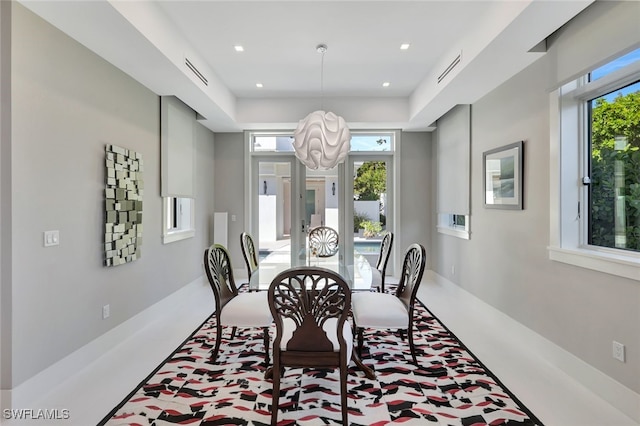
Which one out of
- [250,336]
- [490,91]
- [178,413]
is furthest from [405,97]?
[178,413]

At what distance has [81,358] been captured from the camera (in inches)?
103

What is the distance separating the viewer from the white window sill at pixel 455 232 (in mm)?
4367

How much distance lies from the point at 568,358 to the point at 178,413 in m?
2.85

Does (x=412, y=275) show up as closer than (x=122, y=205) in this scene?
Yes

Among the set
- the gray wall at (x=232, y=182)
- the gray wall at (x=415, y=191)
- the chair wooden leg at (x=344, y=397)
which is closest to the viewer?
the chair wooden leg at (x=344, y=397)

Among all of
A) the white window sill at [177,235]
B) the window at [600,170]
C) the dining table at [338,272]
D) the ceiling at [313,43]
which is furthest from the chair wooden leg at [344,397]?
the white window sill at [177,235]

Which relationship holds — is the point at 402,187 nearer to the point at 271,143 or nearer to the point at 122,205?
the point at 271,143

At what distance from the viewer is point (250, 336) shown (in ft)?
10.7

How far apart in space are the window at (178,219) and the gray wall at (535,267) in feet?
12.8

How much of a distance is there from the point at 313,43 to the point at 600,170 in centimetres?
277

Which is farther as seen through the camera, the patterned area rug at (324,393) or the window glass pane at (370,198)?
the window glass pane at (370,198)

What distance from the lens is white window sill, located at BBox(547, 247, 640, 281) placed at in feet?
6.43

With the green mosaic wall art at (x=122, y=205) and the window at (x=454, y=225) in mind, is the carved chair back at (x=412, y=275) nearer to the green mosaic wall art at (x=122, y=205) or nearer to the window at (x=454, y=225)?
the window at (x=454, y=225)

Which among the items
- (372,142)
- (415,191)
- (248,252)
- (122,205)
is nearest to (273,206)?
(372,142)
